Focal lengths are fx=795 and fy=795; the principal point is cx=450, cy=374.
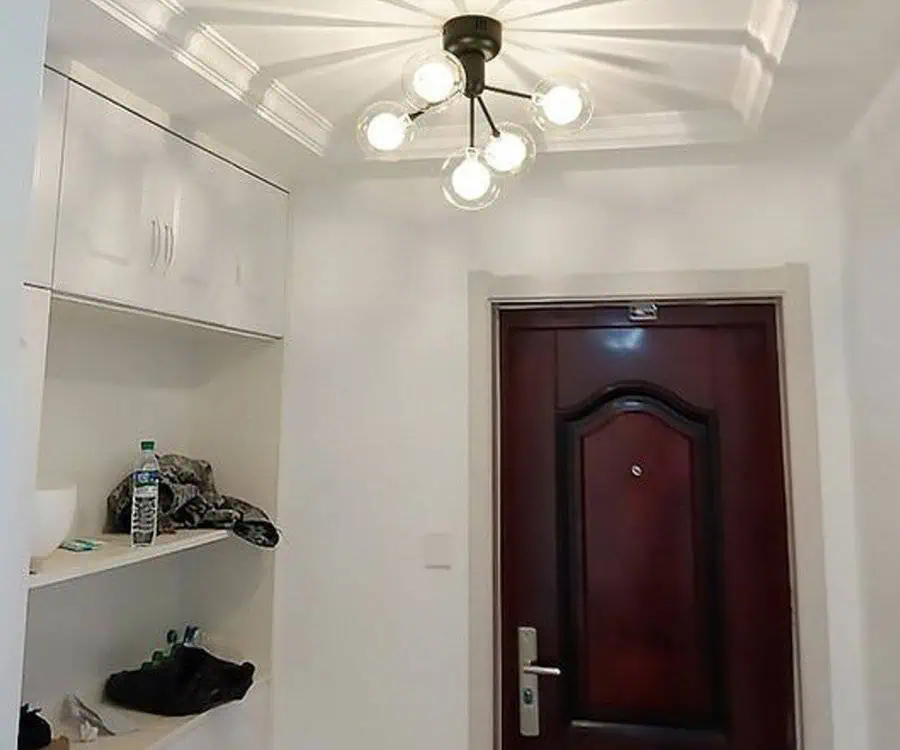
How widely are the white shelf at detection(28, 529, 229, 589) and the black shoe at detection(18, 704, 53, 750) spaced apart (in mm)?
288

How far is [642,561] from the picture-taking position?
237 cm

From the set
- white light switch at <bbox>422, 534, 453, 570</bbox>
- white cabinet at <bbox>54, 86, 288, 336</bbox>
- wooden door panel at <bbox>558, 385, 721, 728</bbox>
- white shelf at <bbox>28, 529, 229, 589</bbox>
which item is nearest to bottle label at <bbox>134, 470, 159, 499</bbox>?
white shelf at <bbox>28, 529, 229, 589</bbox>

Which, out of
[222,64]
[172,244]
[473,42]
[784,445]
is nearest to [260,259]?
[172,244]

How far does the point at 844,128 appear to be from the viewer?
2070 mm

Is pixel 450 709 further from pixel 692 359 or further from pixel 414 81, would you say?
pixel 414 81

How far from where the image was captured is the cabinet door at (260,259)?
2.34 meters

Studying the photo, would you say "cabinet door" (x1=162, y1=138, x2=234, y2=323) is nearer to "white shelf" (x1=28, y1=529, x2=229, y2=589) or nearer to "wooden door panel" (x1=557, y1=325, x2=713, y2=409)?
"white shelf" (x1=28, y1=529, x2=229, y2=589)

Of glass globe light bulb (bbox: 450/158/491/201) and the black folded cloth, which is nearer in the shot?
glass globe light bulb (bbox: 450/158/491/201)

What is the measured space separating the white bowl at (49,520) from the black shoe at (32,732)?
37 centimetres

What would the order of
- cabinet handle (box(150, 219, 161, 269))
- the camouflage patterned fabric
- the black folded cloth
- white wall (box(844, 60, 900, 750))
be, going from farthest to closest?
the camouflage patterned fabric
the black folded cloth
cabinet handle (box(150, 219, 161, 269))
white wall (box(844, 60, 900, 750))

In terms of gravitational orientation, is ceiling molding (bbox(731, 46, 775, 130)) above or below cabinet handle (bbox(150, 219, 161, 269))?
above

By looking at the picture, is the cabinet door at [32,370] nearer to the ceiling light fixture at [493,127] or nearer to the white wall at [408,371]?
the ceiling light fixture at [493,127]

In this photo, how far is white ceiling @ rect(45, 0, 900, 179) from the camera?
1.59 m

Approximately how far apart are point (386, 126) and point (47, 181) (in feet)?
2.31
